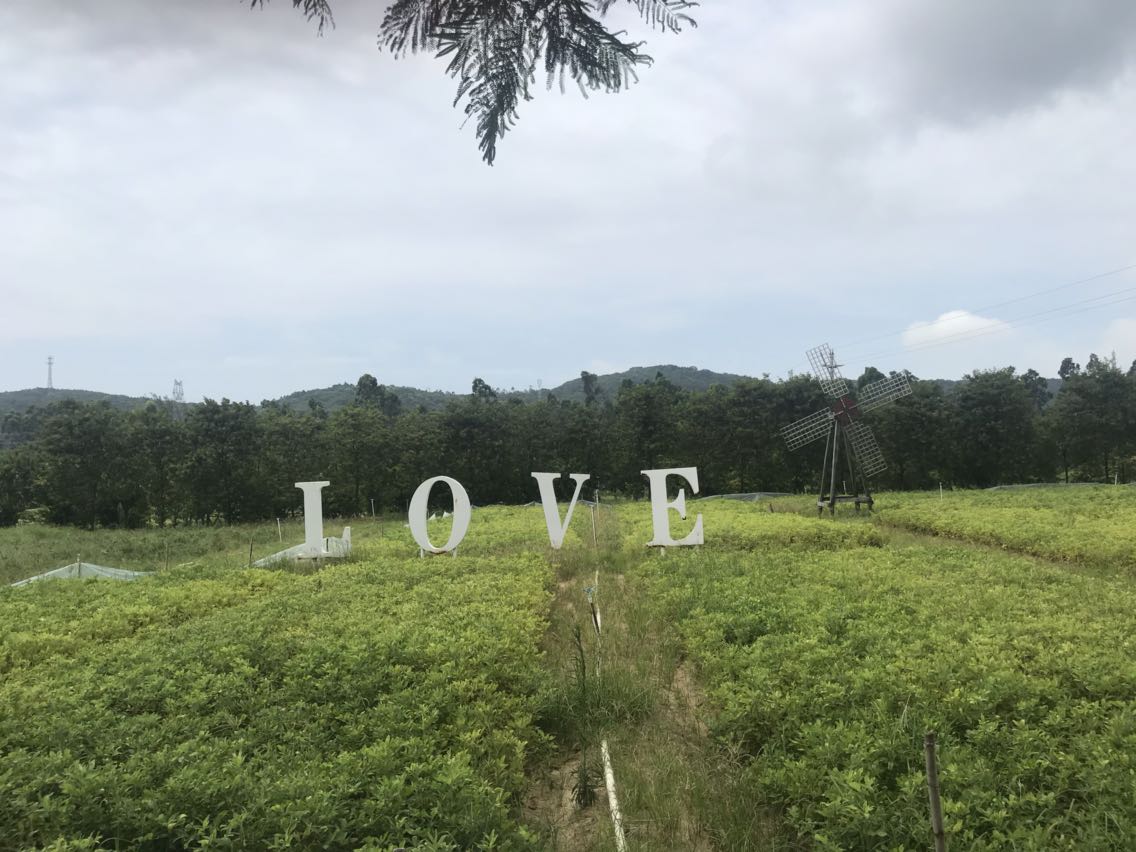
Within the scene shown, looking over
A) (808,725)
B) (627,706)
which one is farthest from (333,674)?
(808,725)

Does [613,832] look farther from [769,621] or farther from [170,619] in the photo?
[170,619]

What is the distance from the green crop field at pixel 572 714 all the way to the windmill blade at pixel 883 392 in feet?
51.5

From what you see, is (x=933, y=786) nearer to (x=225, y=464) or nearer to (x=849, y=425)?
(x=849, y=425)

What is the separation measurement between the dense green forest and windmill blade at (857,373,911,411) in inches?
542

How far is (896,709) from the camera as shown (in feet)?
16.4

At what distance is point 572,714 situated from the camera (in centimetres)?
580

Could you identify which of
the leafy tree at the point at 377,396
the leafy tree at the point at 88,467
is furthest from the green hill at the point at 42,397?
the leafy tree at the point at 88,467

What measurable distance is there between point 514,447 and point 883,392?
21.3 m

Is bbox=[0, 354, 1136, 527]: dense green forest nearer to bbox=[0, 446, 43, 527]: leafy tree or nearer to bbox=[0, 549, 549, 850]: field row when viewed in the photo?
bbox=[0, 446, 43, 527]: leafy tree

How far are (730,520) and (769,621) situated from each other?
1215 centimetres

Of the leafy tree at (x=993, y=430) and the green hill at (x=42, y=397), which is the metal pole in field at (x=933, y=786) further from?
the green hill at (x=42, y=397)

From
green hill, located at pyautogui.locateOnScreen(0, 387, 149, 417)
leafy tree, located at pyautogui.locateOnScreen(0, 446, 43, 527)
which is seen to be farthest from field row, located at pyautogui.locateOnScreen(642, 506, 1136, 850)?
green hill, located at pyautogui.locateOnScreen(0, 387, 149, 417)

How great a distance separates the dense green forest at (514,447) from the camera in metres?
35.9

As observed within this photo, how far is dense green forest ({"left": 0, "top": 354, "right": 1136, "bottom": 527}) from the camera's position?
35938mm
